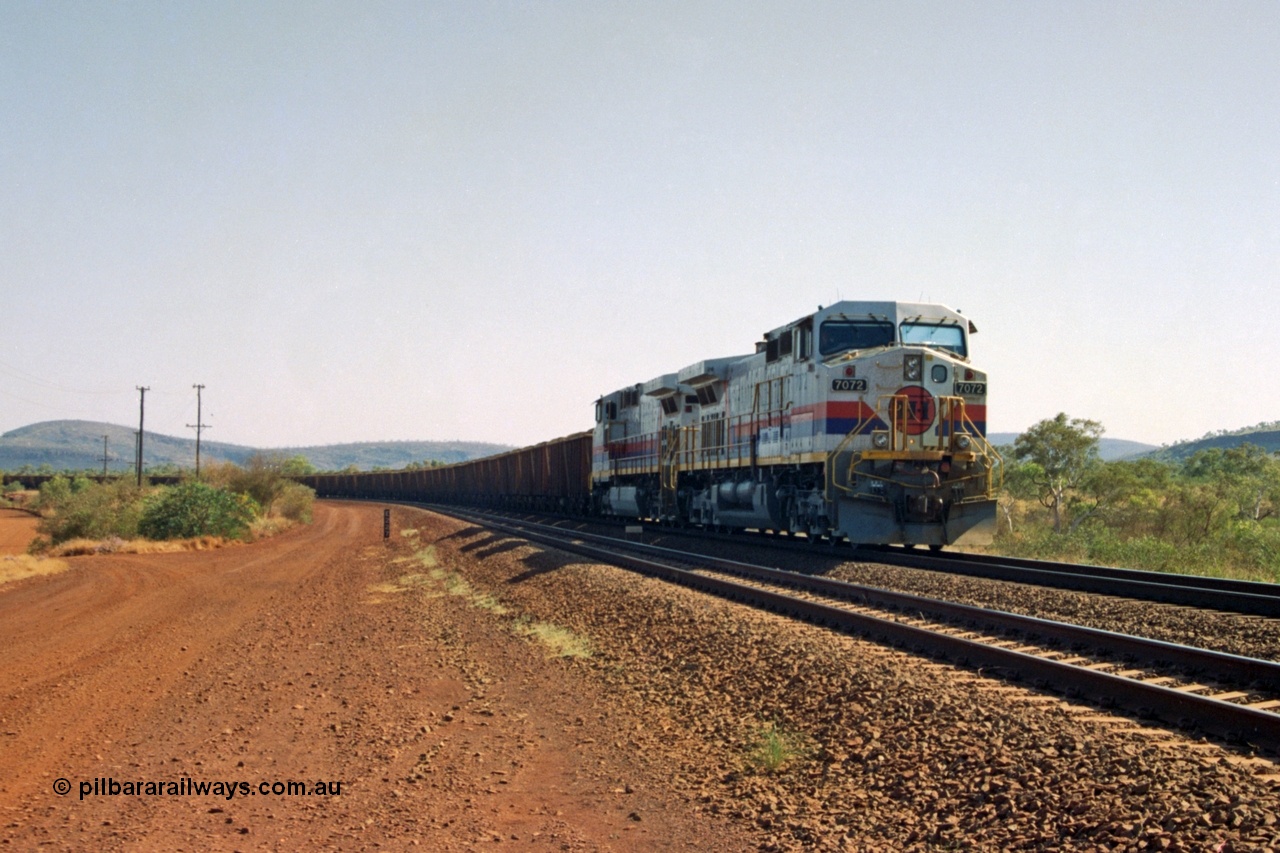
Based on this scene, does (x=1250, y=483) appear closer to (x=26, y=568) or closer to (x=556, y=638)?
(x=556, y=638)

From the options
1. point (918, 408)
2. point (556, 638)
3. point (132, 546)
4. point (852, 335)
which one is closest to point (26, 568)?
point (132, 546)

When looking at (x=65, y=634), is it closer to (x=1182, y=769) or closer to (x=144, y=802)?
(x=144, y=802)

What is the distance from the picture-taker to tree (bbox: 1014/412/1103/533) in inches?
1251

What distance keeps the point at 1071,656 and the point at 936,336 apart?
10.5 metres

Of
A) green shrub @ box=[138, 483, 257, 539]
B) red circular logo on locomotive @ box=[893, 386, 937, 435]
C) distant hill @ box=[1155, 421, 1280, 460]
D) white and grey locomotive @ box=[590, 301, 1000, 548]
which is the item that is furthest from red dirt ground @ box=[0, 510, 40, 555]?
distant hill @ box=[1155, 421, 1280, 460]

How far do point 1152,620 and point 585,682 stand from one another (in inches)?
231

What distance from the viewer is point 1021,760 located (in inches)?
233

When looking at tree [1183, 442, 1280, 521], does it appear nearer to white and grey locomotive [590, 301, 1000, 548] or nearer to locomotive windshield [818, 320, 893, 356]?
white and grey locomotive [590, 301, 1000, 548]

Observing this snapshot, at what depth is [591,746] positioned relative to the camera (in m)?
Result: 7.35

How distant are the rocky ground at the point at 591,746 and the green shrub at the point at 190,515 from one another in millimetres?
22112

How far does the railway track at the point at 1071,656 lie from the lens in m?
6.47

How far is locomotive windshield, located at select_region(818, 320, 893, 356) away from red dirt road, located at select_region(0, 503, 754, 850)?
27.9ft

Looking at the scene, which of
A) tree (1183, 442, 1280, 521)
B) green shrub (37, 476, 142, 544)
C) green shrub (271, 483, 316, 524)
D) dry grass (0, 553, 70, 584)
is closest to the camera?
dry grass (0, 553, 70, 584)

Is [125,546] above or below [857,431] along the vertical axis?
below
